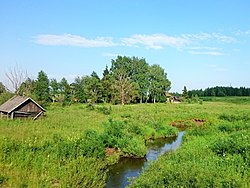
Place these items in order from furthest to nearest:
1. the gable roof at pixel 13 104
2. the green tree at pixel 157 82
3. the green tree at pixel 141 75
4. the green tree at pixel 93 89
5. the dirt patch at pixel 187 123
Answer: the green tree at pixel 157 82
the green tree at pixel 141 75
the green tree at pixel 93 89
the dirt patch at pixel 187 123
the gable roof at pixel 13 104

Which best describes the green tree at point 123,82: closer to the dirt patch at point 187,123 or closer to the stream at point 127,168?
the dirt patch at point 187,123

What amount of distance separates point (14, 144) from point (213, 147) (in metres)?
10.4

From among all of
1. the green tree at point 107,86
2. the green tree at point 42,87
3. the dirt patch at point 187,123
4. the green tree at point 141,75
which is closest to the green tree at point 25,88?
the green tree at point 42,87

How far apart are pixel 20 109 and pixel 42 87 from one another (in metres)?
46.2

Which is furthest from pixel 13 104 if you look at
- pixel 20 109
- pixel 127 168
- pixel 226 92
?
pixel 226 92

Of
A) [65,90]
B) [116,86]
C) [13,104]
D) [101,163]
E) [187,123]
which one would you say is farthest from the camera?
[65,90]

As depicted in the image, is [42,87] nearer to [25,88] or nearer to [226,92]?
[25,88]

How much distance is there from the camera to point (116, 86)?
71.1 meters

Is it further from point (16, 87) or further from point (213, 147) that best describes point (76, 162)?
point (16, 87)

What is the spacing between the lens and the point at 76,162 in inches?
515

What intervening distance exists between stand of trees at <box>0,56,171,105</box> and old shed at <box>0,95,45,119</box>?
134ft

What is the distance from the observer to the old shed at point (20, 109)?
85.0 feet

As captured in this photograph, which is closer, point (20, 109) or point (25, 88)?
point (20, 109)

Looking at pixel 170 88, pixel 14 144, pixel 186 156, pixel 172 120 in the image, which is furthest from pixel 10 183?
pixel 170 88
